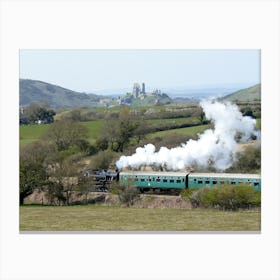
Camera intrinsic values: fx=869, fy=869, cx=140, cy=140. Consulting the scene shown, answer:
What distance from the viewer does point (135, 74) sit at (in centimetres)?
1501

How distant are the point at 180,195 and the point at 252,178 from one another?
1324 mm

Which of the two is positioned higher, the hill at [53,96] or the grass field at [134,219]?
the hill at [53,96]

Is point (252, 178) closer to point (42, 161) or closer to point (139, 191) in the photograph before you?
point (139, 191)

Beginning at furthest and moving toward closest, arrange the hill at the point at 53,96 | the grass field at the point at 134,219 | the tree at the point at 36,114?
the tree at the point at 36,114 → the hill at the point at 53,96 → the grass field at the point at 134,219

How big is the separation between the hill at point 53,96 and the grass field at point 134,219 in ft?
6.03

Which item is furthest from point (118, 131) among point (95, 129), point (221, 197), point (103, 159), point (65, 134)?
point (221, 197)

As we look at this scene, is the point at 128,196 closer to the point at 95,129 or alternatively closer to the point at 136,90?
the point at 95,129

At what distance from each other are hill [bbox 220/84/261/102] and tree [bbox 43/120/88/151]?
258cm

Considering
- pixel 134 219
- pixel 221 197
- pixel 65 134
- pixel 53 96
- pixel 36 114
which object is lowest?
pixel 134 219

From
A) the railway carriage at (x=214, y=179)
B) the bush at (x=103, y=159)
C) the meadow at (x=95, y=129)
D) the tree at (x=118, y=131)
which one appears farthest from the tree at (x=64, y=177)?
the railway carriage at (x=214, y=179)

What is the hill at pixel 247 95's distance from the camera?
14.8m

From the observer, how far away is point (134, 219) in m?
14.9

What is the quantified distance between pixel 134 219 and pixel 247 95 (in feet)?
9.43

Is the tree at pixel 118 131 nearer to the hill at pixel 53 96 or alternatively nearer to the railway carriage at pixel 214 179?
the hill at pixel 53 96
